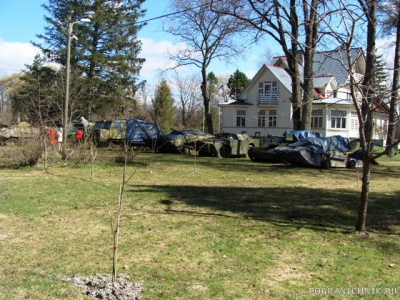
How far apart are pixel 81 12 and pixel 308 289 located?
117 feet

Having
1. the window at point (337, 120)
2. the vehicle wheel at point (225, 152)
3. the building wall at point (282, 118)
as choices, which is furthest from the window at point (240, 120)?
the vehicle wheel at point (225, 152)

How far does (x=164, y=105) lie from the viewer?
54.6 meters

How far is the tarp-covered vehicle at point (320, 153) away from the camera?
16594 millimetres

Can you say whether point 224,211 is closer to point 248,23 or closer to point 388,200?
point 388,200

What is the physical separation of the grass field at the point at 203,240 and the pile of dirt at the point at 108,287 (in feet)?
0.38

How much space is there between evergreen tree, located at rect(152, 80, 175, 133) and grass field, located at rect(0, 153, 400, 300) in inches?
1675

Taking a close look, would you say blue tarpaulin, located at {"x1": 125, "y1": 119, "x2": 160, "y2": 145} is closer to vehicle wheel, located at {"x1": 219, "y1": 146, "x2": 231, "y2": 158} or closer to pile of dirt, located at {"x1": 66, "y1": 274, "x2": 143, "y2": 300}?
vehicle wheel, located at {"x1": 219, "y1": 146, "x2": 231, "y2": 158}

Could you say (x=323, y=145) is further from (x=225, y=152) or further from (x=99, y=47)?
(x=99, y=47)

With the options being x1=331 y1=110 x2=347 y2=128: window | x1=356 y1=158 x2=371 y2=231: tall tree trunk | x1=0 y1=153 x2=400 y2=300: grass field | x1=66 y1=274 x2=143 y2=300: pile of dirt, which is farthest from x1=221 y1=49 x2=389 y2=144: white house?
x1=66 y1=274 x2=143 y2=300: pile of dirt

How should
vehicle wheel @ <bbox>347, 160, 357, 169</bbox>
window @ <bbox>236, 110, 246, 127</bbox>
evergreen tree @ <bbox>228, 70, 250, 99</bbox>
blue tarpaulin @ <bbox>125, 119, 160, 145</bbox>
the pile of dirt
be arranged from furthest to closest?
evergreen tree @ <bbox>228, 70, 250, 99</bbox> → window @ <bbox>236, 110, 246, 127</bbox> → blue tarpaulin @ <bbox>125, 119, 160, 145</bbox> → vehicle wheel @ <bbox>347, 160, 357, 169</bbox> → the pile of dirt

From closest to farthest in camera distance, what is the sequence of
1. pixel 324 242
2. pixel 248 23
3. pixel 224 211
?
pixel 324 242 → pixel 224 211 → pixel 248 23

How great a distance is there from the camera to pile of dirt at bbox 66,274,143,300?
3.73 m

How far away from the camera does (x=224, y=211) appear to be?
7.65m

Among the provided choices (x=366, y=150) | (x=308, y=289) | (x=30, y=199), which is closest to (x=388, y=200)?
(x=366, y=150)
